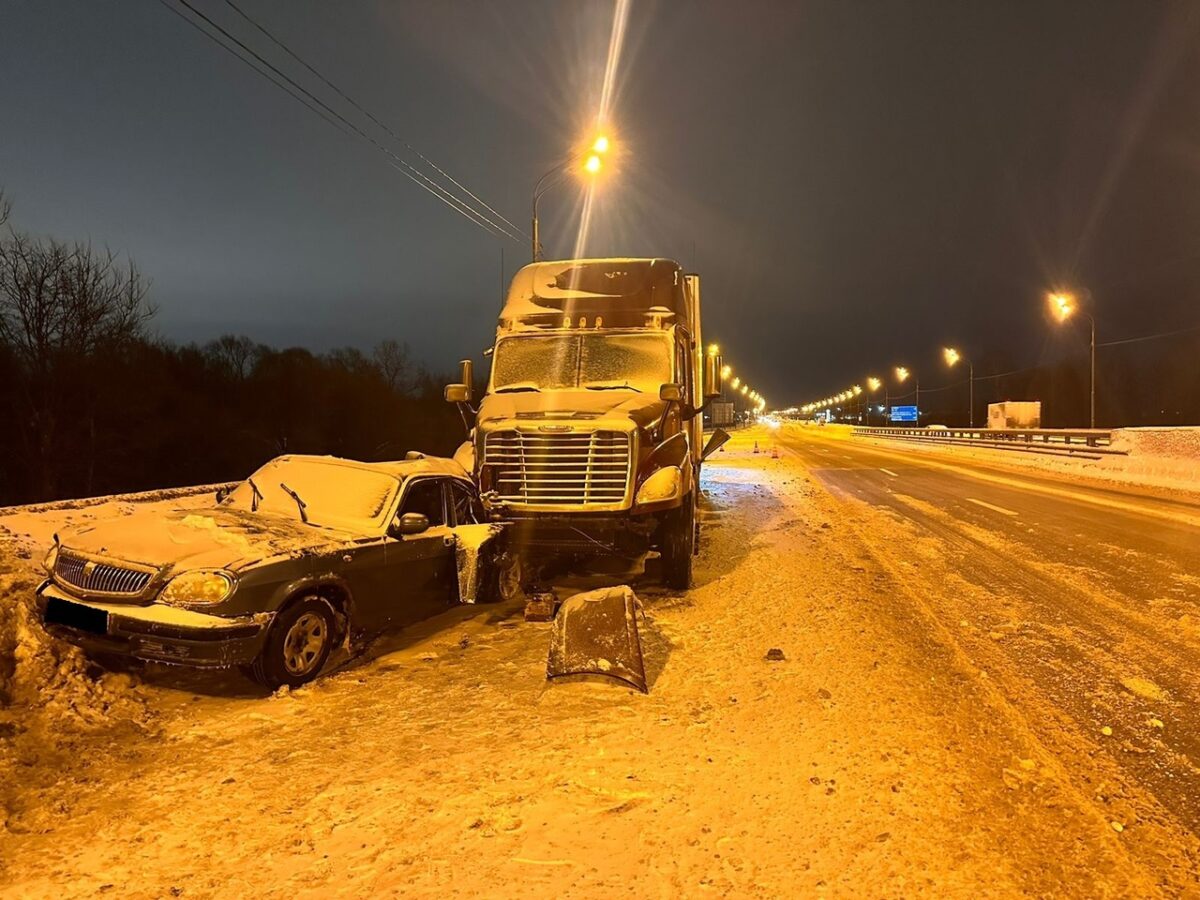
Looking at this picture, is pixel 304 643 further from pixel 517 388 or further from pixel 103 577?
pixel 517 388

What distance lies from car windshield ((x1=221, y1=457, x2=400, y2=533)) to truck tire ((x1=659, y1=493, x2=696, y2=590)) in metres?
3.01

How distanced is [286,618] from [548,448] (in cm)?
317

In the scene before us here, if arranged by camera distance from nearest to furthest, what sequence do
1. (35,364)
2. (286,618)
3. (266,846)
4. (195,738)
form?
1. (266,846)
2. (195,738)
3. (286,618)
4. (35,364)

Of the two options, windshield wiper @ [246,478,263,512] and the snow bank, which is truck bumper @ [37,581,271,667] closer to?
windshield wiper @ [246,478,263,512]

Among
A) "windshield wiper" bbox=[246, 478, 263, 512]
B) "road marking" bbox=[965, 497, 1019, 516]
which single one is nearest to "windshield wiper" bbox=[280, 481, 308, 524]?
"windshield wiper" bbox=[246, 478, 263, 512]

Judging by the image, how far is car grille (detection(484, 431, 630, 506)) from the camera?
24.3 ft

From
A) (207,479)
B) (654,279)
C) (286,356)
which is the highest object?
(286,356)

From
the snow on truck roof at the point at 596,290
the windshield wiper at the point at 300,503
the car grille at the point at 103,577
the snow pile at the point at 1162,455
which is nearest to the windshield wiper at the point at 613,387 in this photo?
the snow on truck roof at the point at 596,290

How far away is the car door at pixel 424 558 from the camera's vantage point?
618 centimetres

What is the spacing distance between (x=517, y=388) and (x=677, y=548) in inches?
102

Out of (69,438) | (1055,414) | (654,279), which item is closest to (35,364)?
(69,438)

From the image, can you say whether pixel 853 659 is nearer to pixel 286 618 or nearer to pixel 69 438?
pixel 286 618

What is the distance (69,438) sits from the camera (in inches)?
1280

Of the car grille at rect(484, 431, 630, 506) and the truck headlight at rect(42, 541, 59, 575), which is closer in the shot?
the truck headlight at rect(42, 541, 59, 575)
